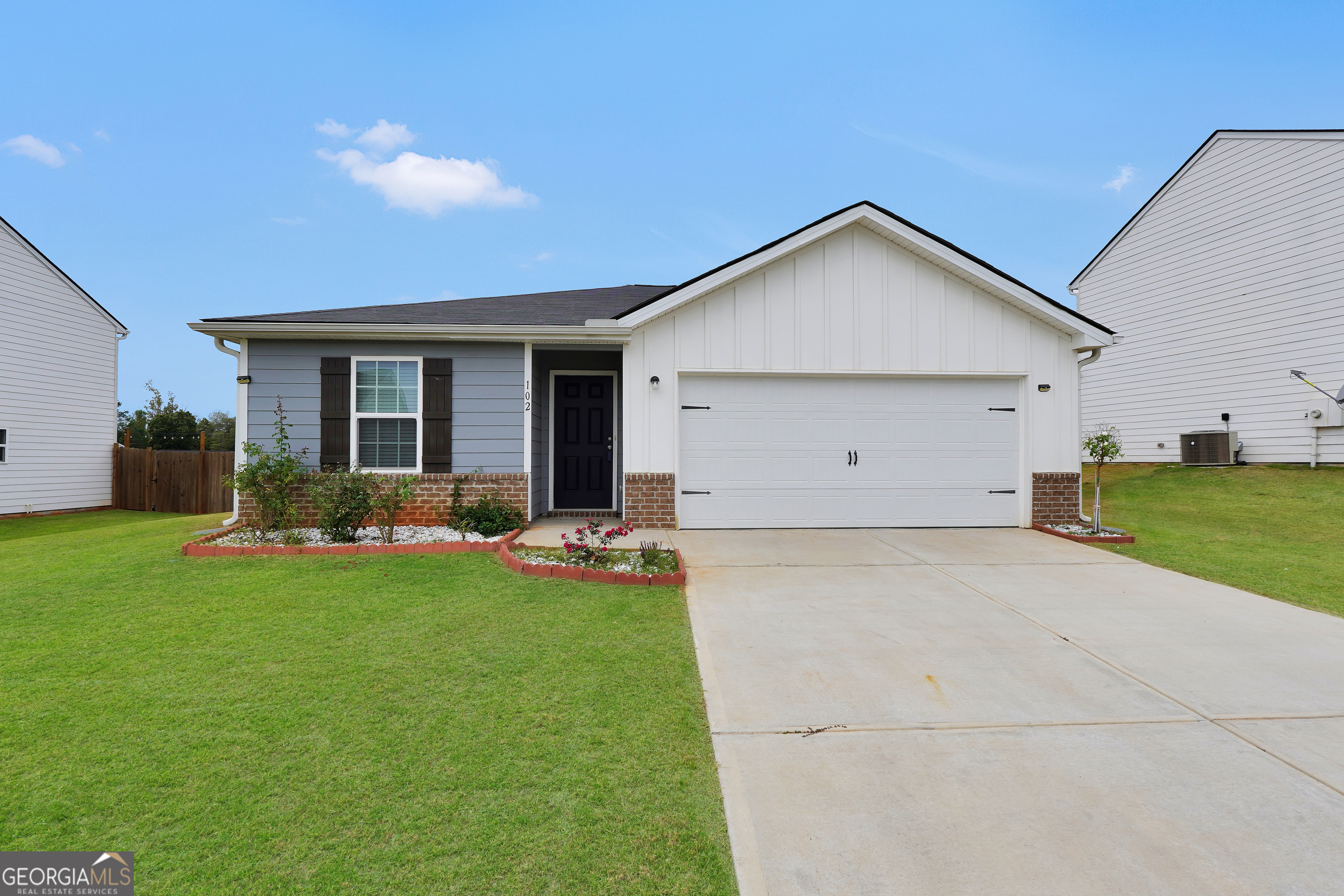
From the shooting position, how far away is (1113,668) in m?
3.70

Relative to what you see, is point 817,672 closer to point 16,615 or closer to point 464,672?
point 464,672

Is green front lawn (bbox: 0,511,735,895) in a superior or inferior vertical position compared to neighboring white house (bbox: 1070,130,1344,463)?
inferior

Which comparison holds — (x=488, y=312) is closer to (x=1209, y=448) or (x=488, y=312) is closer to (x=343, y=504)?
(x=343, y=504)

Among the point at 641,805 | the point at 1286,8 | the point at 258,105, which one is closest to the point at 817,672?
the point at 641,805

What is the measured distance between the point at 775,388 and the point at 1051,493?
4.14m

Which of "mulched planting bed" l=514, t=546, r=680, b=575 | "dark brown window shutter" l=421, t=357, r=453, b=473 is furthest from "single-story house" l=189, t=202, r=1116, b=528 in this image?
"mulched planting bed" l=514, t=546, r=680, b=575

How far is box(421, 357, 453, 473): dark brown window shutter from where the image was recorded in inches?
323

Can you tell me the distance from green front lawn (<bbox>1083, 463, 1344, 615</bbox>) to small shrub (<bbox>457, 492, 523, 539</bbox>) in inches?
284

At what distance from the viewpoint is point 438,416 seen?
Answer: 8211 mm

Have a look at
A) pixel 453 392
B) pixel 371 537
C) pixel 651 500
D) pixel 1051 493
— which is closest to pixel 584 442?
pixel 651 500

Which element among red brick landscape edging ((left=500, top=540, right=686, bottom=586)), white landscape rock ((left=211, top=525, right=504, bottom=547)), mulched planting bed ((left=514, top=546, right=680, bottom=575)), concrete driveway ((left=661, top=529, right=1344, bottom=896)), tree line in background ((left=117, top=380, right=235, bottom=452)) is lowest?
concrete driveway ((left=661, top=529, right=1344, bottom=896))

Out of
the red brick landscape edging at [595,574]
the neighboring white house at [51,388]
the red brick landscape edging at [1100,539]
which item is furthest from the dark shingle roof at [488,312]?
the neighboring white house at [51,388]

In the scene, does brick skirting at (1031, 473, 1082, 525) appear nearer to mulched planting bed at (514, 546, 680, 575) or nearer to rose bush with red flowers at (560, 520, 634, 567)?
mulched planting bed at (514, 546, 680, 575)

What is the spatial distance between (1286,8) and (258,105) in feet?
71.6
